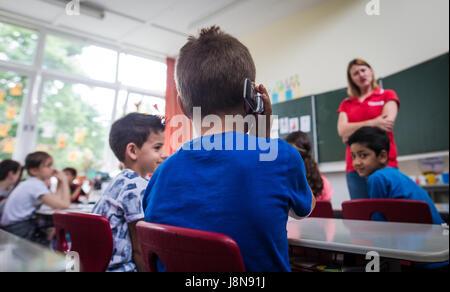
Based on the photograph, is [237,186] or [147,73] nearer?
[237,186]

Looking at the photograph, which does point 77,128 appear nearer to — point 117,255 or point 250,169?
point 117,255

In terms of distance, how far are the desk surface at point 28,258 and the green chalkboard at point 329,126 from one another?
3.90m

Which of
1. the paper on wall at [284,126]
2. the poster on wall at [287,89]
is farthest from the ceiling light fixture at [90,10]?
the paper on wall at [284,126]

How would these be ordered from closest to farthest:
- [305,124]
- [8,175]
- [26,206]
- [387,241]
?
[387,241]
[26,206]
[8,175]
[305,124]

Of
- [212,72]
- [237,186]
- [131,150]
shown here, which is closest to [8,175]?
[131,150]

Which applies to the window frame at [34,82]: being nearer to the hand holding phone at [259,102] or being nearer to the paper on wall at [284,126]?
the paper on wall at [284,126]

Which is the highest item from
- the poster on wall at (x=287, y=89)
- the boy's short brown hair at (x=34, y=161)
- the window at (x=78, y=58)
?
the window at (x=78, y=58)

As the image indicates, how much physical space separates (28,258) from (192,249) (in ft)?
1.08

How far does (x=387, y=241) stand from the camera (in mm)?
741

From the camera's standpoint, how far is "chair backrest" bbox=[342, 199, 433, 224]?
1147 millimetres

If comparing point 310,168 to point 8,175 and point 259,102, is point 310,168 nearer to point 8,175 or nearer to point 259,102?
point 259,102

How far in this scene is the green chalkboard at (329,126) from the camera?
13.5 feet

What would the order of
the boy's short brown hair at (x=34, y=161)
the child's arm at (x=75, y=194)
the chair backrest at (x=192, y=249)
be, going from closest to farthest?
the chair backrest at (x=192, y=249) < the boy's short brown hair at (x=34, y=161) < the child's arm at (x=75, y=194)

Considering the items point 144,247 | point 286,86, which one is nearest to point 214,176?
point 144,247
